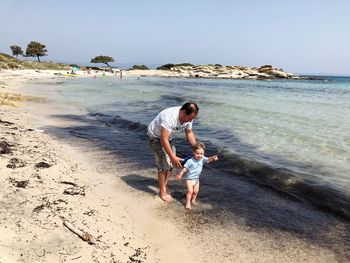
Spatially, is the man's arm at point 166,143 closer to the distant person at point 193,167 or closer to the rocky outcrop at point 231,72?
the distant person at point 193,167

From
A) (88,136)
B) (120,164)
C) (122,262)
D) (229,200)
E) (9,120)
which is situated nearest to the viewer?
(122,262)

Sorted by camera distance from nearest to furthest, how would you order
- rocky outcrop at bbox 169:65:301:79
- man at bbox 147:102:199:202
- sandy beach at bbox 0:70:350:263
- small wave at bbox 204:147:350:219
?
sandy beach at bbox 0:70:350:263
man at bbox 147:102:199:202
small wave at bbox 204:147:350:219
rocky outcrop at bbox 169:65:301:79

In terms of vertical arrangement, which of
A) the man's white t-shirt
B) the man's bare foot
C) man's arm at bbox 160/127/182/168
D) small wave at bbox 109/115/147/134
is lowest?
small wave at bbox 109/115/147/134

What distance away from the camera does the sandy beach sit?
17.0 ft

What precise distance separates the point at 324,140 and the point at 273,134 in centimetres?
205

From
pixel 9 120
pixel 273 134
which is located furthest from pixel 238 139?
pixel 9 120

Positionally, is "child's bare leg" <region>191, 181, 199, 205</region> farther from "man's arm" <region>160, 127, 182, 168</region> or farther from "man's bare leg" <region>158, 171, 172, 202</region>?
"man's arm" <region>160, 127, 182, 168</region>

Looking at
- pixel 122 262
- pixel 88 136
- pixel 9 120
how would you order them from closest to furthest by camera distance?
1. pixel 122 262
2. pixel 88 136
3. pixel 9 120

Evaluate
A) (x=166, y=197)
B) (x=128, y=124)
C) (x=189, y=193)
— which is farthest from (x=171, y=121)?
(x=128, y=124)

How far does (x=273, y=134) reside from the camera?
50.3 feet

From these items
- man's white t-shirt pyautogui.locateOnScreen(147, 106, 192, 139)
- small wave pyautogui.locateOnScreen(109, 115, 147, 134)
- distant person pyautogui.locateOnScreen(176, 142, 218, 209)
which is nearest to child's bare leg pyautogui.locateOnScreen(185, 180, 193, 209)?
distant person pyautogui.locateOnScreen(176, 142, 218, 209)

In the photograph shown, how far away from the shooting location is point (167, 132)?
6875mm

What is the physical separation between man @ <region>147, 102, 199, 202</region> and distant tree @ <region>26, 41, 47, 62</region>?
333ft

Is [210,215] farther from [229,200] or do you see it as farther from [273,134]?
[273,134]
